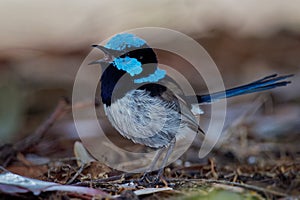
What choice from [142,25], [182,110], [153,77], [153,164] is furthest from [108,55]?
[142,25]

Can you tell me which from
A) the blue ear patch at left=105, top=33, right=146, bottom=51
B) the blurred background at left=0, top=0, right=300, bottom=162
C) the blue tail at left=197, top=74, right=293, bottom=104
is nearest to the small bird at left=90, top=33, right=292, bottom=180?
the blue ear patch at left=105, top=33, right=146, bottom=51

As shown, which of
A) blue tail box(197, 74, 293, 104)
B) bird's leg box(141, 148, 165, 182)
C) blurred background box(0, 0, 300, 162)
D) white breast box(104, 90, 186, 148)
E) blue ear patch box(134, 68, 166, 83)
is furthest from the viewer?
blurred background box(0, 0, 300, 162)

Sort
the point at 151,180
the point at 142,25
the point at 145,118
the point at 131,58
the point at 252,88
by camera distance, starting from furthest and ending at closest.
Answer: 1. the point at 142,25
2. the point at 252,88
3. the point at 131,58
4. the point at 145,118
5. the point at 151,180

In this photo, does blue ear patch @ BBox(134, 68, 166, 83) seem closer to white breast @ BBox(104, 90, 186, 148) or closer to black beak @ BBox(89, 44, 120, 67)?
white breast @ BBox(104, 90, 186, 148)

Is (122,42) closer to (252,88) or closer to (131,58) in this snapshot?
(131,58)

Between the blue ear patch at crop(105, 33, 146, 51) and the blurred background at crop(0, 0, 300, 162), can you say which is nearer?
the blue ear patch at crop(105, 33, 146, 51)

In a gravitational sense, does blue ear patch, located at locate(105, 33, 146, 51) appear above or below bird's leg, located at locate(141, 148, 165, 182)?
above

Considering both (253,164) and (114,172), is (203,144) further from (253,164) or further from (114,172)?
(114,172)

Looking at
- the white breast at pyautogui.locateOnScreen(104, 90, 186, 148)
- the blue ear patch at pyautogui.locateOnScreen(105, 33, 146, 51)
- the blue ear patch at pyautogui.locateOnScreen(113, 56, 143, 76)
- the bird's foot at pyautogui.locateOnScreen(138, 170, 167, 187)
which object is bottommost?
the bird's foot at pyautogui.locateOnScreen(138, 170, 167, 187)
